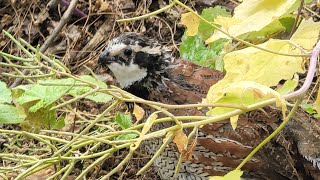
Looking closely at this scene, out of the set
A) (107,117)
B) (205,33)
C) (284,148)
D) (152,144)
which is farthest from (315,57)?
(107,117)

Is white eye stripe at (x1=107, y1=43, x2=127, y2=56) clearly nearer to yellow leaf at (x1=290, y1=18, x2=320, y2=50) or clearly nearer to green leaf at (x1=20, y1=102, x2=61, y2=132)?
green leaf at (x1=20, y1=102, x2=61, y2=132)

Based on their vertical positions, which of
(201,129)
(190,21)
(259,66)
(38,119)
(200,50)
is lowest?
(201,129)

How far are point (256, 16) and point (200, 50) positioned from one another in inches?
82.9

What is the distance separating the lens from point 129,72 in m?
3.76

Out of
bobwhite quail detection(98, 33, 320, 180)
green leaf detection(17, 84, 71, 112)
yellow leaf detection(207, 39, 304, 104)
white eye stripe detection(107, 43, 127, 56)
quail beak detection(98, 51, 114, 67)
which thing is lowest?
bobwhite quail detection(98, 33, 320, 180)

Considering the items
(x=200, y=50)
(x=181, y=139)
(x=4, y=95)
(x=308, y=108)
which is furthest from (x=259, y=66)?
(x=200, y=50)

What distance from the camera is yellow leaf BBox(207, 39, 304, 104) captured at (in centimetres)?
198

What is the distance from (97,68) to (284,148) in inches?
77.1

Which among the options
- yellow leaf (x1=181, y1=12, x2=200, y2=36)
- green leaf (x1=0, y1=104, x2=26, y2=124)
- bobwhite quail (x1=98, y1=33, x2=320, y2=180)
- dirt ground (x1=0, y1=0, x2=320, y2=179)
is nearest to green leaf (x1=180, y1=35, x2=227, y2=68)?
bobwhite quail (x1=98, y1=33, x2=320, y2=180)

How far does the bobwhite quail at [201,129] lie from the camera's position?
130 inches

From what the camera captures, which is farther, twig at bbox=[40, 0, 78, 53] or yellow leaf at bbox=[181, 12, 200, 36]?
twig at bbox=[40, 0, 78, 53]

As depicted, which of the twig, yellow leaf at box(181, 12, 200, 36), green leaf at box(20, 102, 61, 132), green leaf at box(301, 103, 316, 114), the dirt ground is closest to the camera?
yellow leaf at box(181, 12, 200, 36)

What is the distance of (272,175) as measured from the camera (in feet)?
10.9

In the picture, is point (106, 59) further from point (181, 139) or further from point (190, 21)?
point (181, 139)
